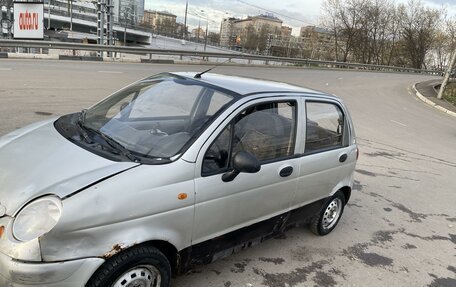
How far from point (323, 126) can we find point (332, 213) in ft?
3.87

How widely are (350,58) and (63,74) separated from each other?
196ft

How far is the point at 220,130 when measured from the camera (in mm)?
3035

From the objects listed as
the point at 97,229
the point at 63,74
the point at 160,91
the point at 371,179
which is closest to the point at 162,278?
the point at 97,229

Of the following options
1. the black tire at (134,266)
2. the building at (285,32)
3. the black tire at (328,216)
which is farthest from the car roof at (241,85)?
the building at (285,32)

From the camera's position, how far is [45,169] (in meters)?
2.56

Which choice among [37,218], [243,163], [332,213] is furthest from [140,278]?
[332,213]

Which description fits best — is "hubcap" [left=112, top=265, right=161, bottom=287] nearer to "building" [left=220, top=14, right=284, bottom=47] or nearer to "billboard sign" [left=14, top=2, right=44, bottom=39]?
"billboard sign" [left=14, top=2, right=44, bottom=39]

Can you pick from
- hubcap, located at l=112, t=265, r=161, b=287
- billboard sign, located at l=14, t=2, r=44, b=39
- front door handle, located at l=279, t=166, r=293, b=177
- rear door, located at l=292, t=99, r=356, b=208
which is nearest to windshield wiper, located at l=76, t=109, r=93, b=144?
hubcap, located at l=112, t=265, r=161, b=287

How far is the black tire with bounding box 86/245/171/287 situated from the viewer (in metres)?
2.41

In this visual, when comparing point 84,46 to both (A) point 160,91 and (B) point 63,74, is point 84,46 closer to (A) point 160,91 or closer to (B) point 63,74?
(B) point 63,74

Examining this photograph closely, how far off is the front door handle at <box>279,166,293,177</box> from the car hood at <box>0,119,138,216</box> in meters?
1.38

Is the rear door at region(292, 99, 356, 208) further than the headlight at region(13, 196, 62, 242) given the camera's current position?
Yes

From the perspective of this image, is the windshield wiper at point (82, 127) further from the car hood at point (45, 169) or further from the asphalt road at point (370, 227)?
the asphalt road at point (370, 227)

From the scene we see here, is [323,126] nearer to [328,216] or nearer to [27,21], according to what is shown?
[328,216]
